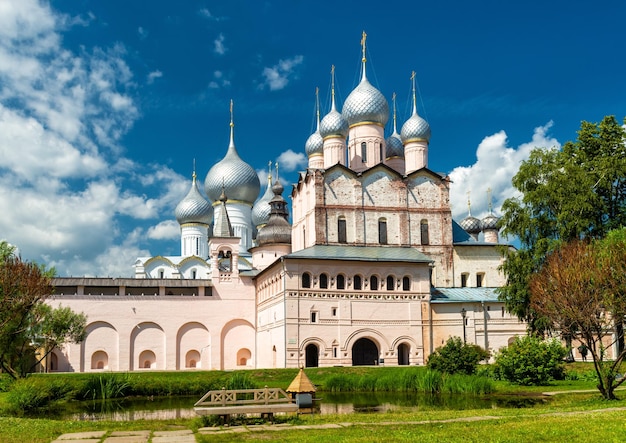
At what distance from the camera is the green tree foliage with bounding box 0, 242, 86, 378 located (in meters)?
Result: 23.4

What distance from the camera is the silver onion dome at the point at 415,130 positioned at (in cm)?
4303

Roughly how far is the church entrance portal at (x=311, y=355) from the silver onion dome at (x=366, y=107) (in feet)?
46.2

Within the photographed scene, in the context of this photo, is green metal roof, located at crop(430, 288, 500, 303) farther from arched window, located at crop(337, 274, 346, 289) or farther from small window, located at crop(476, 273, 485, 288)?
arched window, located at crop(337, 274, 346, 289)

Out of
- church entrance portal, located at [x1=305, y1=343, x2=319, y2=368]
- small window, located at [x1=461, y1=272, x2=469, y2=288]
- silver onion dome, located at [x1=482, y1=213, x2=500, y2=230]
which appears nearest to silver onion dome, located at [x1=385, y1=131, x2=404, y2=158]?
silver onion dome, located at [x1=482, y1=213, x2=500, y2=230]

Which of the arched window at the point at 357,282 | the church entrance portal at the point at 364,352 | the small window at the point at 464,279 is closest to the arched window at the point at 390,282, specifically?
the arched window at the point at 357,282

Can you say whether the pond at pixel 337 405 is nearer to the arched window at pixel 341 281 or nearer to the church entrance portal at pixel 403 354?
the arched window at pixel 341 281

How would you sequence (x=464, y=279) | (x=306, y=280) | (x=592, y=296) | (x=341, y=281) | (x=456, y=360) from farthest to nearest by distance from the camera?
1. (x=464, y=279)
2. (x=341, y=281)
3. (x=306, y=280)
4. (x=456, y=360)
5. (x=592, y=296)

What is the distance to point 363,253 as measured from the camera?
121 feet

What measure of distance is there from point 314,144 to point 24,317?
86.3 feet

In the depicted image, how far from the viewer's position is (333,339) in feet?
116

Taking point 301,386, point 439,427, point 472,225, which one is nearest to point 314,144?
point 472,225

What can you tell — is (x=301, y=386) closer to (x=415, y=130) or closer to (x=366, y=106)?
(x=366, y=106)

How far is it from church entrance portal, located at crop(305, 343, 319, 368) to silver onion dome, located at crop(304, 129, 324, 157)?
1596 cm

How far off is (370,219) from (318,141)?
1035cm
